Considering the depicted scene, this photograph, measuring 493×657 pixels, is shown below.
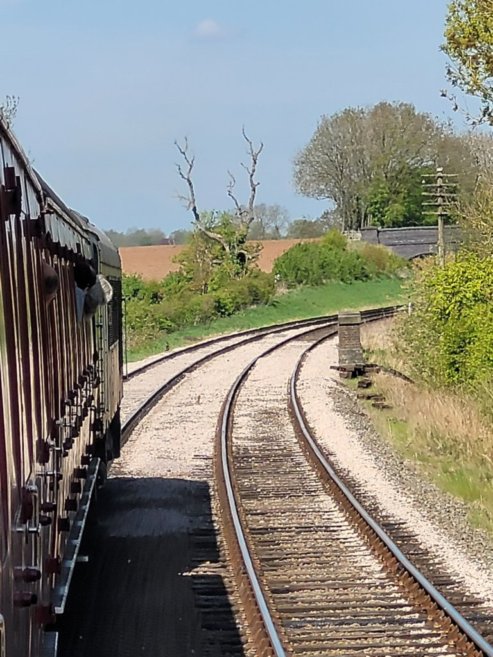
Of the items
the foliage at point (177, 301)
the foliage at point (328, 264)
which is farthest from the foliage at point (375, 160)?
the foliage at point (177, 301)

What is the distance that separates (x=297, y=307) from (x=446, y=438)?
1555 inches

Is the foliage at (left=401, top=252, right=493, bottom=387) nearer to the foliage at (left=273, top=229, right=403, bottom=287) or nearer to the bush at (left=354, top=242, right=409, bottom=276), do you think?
the foliage at (left=273, top=229, right=403, bottom=287)

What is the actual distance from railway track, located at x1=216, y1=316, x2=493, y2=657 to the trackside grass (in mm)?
23848

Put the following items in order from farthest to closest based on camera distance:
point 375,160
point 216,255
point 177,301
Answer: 1. point 375,160
2. point 216,255
3. point 177,301

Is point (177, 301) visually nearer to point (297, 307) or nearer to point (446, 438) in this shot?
point (297, 307)

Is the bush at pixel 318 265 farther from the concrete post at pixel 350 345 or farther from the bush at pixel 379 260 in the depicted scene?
the concrete post at pixel 350 345

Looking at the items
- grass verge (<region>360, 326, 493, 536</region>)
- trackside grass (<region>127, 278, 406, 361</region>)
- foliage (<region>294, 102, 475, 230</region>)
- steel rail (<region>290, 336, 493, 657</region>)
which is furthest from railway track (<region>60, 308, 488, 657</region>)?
foliage (<region>294, 102, 475, 230</region>)

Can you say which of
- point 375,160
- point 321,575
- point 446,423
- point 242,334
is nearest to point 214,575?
point 321,575

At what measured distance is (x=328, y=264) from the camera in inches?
2505

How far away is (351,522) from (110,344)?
11.0 feet

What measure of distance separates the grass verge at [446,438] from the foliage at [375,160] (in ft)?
188

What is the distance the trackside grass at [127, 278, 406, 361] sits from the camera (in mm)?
44225

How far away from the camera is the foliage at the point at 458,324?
2133 centimetres

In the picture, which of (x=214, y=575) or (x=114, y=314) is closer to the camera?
(x=214, y=575)
